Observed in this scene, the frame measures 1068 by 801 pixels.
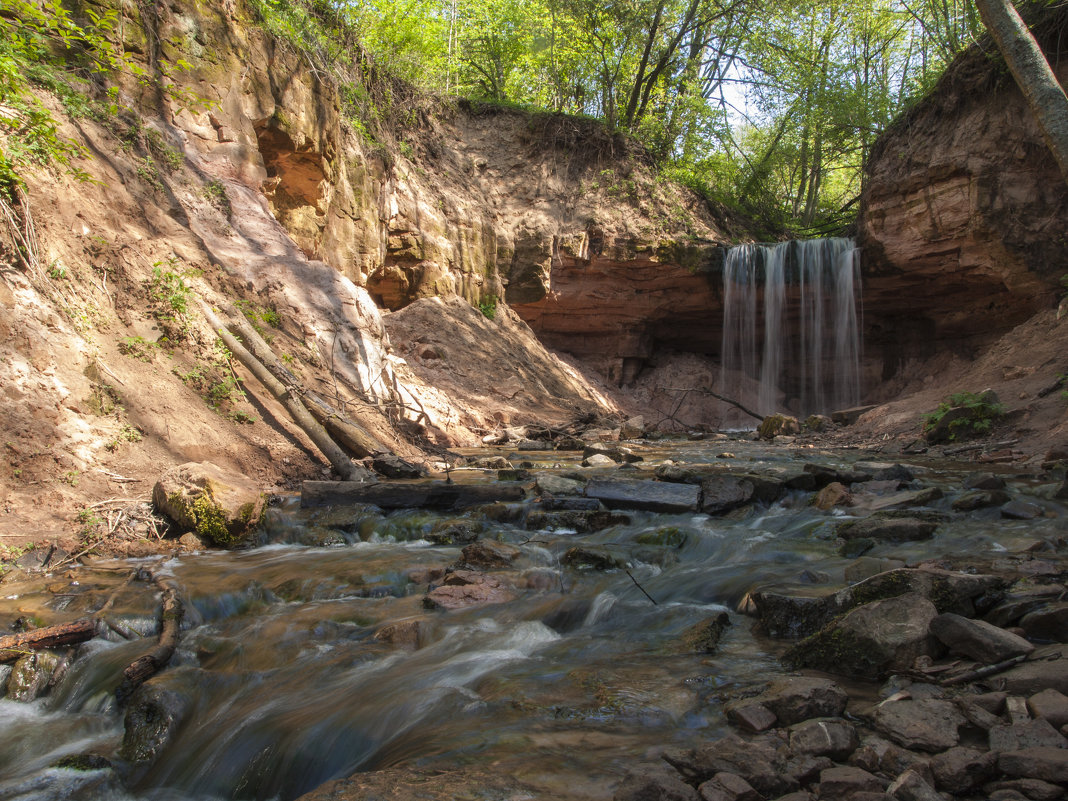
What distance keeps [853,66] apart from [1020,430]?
16170mm

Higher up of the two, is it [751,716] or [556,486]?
[556,486]

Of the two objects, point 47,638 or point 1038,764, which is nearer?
point 1038,764

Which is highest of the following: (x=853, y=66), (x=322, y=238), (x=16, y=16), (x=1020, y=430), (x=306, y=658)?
(x=853, y=66)

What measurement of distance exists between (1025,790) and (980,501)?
4.27 meters

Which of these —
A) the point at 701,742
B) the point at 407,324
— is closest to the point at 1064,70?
the point at 407,324

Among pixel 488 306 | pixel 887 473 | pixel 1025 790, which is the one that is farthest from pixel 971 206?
pixel 1025 790

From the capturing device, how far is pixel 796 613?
3113mm

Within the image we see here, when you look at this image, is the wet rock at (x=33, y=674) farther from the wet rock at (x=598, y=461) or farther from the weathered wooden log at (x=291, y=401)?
the wet rock at (x=598, y=461)

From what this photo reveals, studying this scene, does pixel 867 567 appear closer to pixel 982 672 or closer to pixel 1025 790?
pixel 982 672

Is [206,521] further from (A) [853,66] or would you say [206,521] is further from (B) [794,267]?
(A) [853,66]

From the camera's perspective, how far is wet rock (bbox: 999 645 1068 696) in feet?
6.71

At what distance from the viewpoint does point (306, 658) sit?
3322 millimetres

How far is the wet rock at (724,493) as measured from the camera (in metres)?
5.96

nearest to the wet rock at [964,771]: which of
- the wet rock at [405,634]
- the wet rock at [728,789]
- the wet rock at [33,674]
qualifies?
the wet rock at [728,789]
